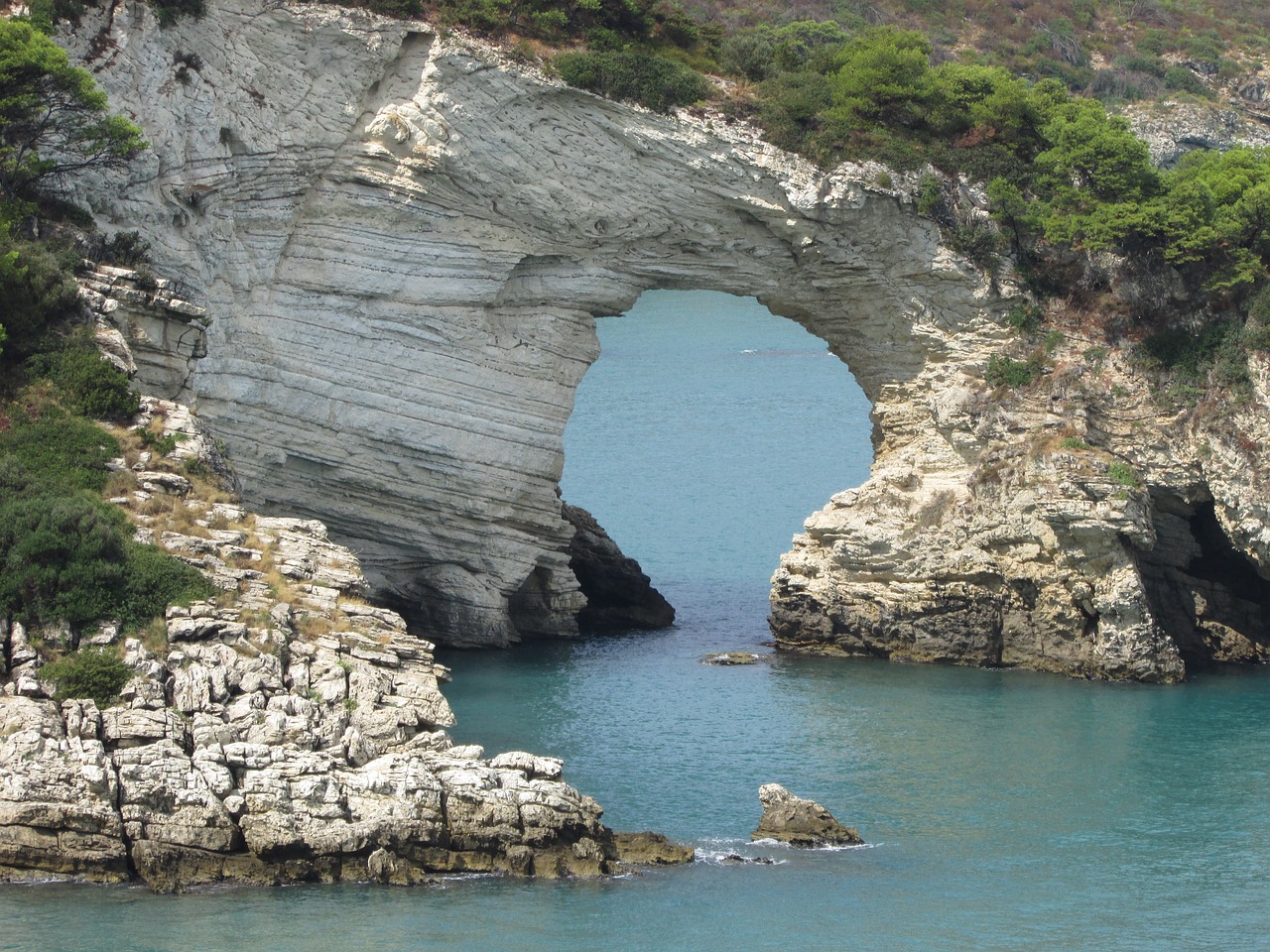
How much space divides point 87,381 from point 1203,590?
28470mm

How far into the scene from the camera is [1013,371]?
45.0 m

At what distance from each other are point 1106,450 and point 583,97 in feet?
50.8

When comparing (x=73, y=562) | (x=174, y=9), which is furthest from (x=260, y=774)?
(x=174, y=9)

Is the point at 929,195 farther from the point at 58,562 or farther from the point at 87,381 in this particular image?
the point at 58,562

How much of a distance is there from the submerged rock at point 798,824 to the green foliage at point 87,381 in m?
14.3

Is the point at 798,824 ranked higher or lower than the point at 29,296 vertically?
lower

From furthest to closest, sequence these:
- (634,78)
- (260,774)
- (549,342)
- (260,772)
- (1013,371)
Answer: (549,342)
(1013,371)
(634,78)
(260,772)
(260,774)

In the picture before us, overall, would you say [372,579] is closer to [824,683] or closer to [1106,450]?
[824,683]

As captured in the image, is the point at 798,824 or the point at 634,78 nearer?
the point at 798,824

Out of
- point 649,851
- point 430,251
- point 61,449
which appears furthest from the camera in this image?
point 430,251

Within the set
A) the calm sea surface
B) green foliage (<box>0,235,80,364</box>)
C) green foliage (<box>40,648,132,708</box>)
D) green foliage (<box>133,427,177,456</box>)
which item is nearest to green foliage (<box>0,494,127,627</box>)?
green foliage (<box>40,648,132,708</box>)

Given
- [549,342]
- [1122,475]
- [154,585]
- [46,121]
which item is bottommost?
[154,585]

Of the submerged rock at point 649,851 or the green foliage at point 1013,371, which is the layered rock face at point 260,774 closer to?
the submerged rock at point 649,851

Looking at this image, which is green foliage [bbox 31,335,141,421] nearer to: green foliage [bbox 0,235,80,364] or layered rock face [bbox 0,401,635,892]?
green foliage [bbox 0,235,80,364]
